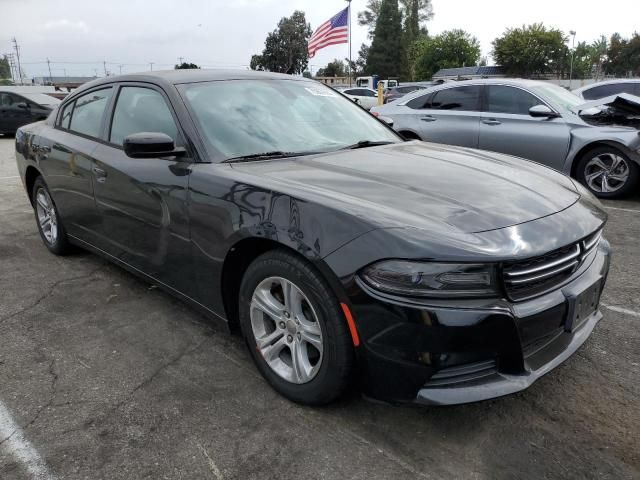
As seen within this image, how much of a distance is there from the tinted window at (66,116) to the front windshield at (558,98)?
570 cm

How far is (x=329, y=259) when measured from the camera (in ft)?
6.81

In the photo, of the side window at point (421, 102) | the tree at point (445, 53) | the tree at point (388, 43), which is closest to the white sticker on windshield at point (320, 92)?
the side window at point (421, 102)

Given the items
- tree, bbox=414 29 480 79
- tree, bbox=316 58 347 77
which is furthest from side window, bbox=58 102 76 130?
tree, bbox=316 58 347 77

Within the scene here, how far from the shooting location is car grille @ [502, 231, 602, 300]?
199 cm

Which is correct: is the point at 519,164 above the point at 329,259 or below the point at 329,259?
above

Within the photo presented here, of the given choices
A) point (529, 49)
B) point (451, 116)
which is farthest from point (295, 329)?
point (529, 49)

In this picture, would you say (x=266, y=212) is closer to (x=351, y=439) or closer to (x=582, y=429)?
(x=351, y=439)

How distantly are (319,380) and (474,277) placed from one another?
81cm

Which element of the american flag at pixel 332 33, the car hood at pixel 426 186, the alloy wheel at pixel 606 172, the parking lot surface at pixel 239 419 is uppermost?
the american flag at pixel 332 33

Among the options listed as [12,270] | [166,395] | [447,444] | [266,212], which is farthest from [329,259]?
[12,270]

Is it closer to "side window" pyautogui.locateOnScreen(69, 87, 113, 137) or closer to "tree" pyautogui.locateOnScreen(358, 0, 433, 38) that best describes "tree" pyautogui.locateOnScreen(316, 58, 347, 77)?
"tree" pyautogui.locateOnScreen(358, 0, 433, 38)

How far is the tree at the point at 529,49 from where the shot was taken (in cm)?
5831

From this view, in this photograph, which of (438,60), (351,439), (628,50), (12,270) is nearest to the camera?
(351,439)

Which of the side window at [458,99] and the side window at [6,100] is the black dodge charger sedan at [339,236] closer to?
the side window at [458,99]
